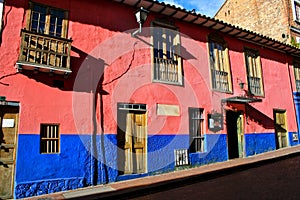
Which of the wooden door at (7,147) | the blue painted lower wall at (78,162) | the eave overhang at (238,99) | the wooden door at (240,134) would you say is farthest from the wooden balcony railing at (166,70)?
the wooden door at (7,147)

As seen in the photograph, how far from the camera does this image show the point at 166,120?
350 inches

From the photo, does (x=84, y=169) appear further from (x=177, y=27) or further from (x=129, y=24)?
(x=177, y=27)

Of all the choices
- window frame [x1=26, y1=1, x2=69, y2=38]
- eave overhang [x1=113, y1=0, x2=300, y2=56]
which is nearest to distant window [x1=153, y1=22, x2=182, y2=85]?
eave overhang [x1=113, y1=0, x2=300, y2=56]

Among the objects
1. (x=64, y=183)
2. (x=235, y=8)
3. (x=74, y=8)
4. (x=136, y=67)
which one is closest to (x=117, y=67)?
(x=136, y=67)

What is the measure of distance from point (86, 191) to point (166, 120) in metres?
3.75

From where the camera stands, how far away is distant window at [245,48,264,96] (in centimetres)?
1202

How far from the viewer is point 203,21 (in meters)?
10.2

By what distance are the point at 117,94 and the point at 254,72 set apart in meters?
7.85

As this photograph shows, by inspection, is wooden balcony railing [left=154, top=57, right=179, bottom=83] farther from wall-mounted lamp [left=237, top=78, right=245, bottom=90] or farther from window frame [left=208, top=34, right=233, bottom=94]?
wall-mounted lamp [left=237, top=78, right=245, bottom=90]

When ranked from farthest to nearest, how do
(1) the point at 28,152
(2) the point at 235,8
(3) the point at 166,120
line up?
(2) the point at 235,8 → (3) the point at 166,120 → (1) the point at 28,152

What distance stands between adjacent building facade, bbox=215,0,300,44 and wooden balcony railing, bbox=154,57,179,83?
1104cm

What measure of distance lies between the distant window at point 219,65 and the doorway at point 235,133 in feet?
4.23

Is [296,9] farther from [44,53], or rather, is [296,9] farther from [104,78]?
[44,53]

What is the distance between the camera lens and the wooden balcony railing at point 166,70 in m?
9.20
